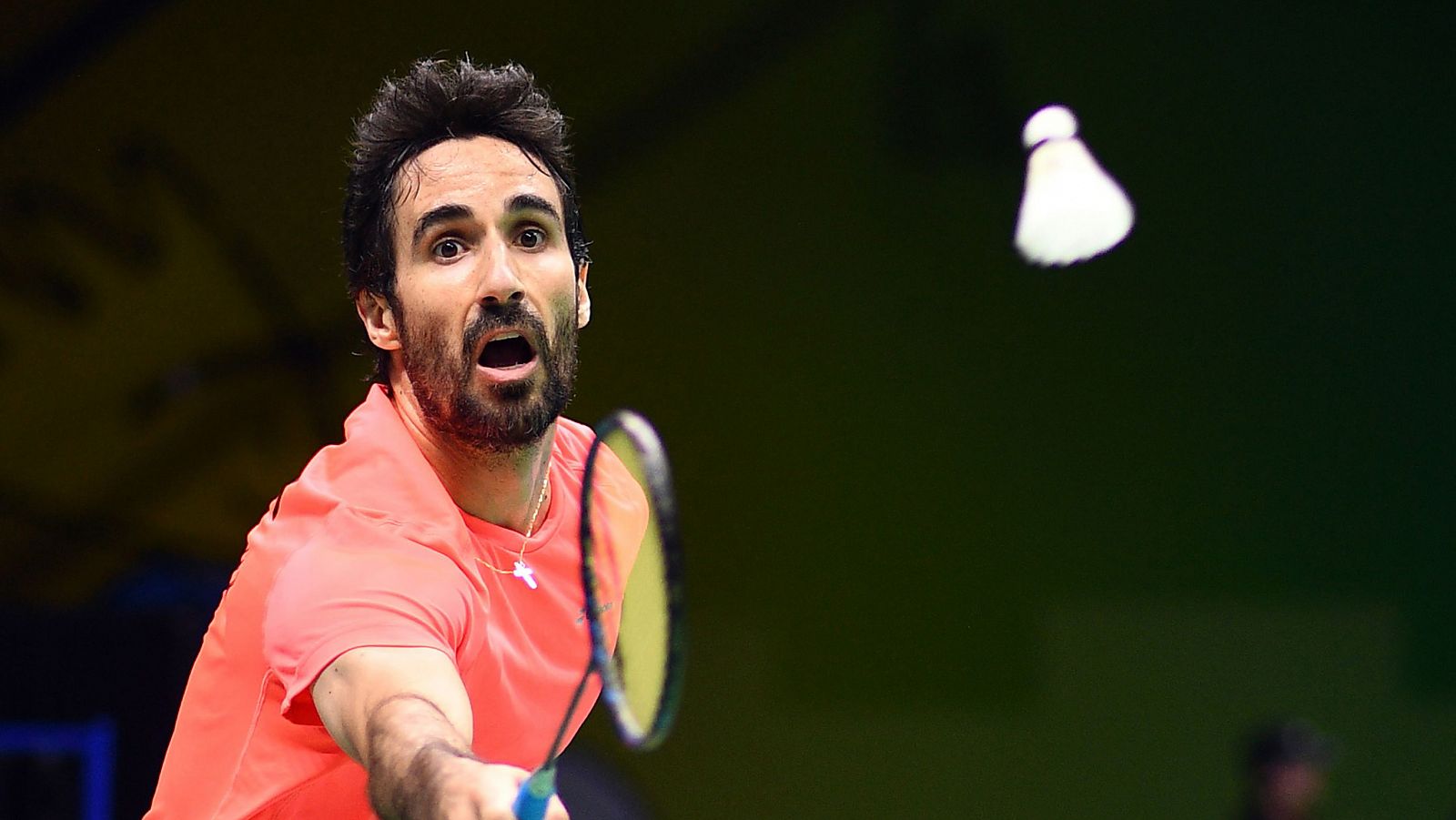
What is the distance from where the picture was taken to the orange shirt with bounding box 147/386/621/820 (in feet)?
5.36

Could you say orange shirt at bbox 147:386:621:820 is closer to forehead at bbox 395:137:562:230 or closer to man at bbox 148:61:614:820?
man at bbox 148:61:614:820

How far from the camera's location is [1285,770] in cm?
434

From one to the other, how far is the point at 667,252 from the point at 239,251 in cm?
107

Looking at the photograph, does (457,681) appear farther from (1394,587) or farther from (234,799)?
(1394,587)

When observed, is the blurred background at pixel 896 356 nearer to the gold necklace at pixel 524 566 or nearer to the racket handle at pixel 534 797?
the gold necklace at pixel 524 566

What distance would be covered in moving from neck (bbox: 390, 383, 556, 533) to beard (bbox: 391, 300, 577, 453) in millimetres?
14

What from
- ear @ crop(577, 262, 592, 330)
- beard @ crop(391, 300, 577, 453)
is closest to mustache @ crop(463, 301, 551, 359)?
beard @ crop(391, 300, 577, 453)

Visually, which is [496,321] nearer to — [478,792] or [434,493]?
[434,493]

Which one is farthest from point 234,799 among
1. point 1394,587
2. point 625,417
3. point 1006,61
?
point 1394,587

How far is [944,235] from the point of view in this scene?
4359mm

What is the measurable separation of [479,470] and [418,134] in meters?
0.44

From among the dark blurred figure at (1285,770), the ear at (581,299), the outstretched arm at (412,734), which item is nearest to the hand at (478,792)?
the outstretched arm at (412,734)

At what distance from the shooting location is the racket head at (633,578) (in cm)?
153

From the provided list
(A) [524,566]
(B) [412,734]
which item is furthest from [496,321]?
(B) [412,734]
